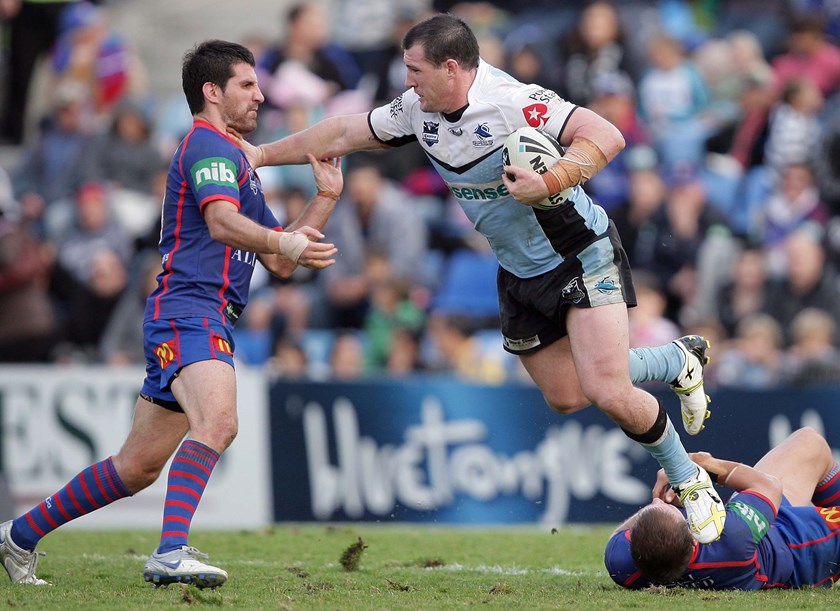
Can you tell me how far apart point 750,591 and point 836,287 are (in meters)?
7.35

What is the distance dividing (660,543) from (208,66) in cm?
341

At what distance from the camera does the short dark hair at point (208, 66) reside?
7070 mm

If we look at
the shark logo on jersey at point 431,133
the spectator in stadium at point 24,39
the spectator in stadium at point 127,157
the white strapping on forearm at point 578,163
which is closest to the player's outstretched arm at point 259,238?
the shark logo on jersey at point 431,133

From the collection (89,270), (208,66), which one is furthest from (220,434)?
(89,270)

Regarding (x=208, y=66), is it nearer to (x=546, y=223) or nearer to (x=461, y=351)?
(x=546, y=223)

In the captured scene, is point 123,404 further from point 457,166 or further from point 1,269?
point 457,166

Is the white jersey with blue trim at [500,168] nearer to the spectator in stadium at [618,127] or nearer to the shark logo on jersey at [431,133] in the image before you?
the shark logo on jersey at [431,133]

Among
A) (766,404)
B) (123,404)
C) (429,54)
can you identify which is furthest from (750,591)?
(123,404)

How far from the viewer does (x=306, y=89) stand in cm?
1652

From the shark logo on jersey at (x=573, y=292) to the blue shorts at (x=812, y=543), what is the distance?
1.58 m

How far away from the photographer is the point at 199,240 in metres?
7.04

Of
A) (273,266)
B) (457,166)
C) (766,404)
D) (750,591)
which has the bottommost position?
(750,591)

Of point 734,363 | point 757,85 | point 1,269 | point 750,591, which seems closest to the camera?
point 750,591

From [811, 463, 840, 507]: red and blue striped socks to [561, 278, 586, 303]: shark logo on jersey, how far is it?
1.77 m
